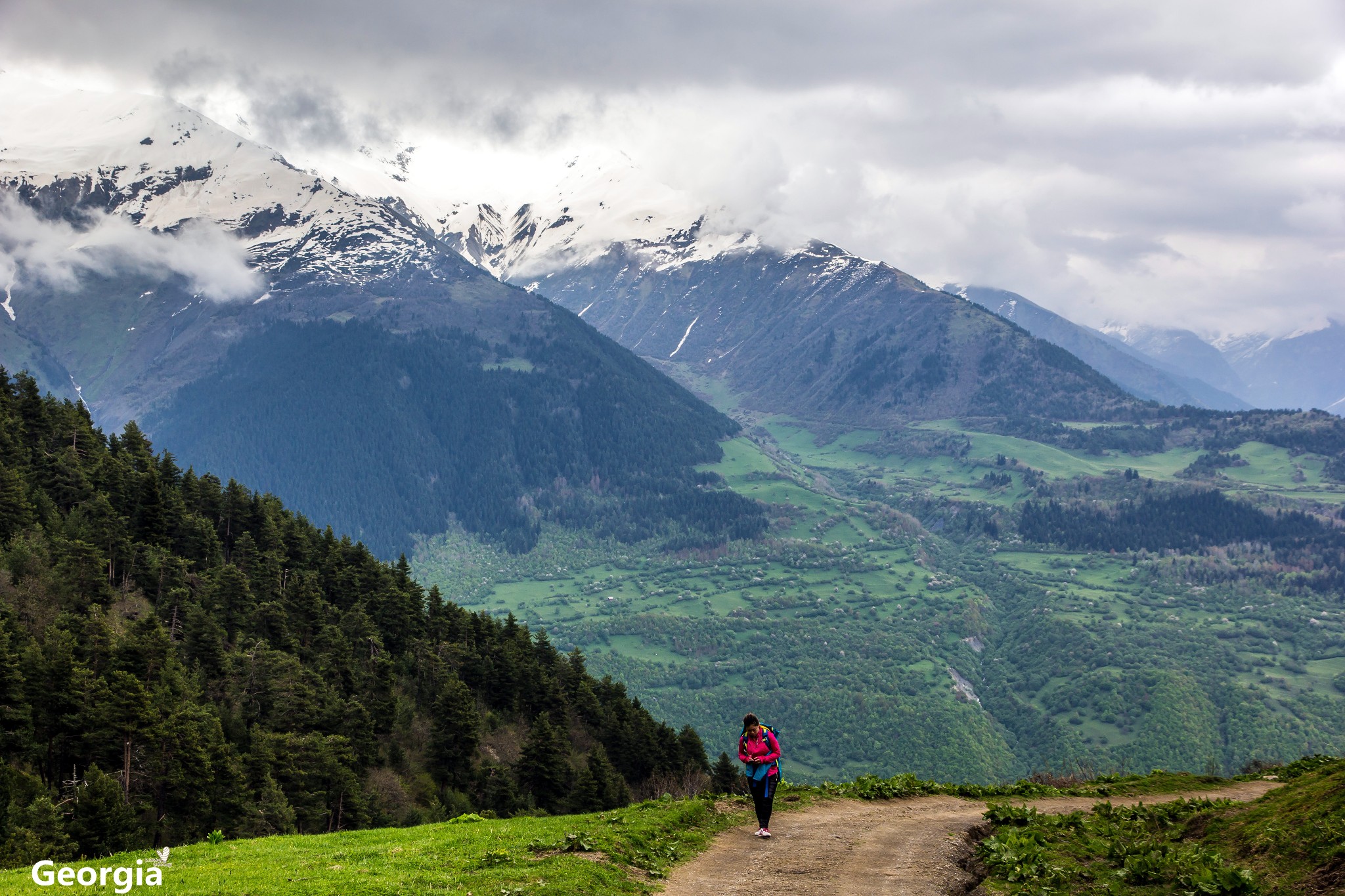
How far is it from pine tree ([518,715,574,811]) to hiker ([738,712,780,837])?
59.3 metres

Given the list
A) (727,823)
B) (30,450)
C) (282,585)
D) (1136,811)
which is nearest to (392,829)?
(727,823)

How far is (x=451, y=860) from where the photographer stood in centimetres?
2909

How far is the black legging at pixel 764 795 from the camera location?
3394cm

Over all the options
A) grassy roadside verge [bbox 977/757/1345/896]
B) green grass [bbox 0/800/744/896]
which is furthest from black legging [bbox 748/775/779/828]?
grassy roadside verge [bbox 977/757/1345/896]

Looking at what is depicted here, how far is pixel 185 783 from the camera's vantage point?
197 feet

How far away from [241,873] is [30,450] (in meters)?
109

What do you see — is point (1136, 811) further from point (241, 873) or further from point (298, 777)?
point (298, 777)

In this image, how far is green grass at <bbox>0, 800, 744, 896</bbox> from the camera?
992 inches

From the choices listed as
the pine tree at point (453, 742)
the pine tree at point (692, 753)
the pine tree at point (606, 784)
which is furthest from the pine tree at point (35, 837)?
the pine tree at point (692, 753)

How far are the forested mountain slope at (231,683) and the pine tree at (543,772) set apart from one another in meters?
0.21

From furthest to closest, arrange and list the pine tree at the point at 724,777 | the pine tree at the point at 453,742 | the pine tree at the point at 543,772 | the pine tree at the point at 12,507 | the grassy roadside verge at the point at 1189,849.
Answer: the pine tree at the point at 724,777
the pine tree at the point at 453,742
the pine tree at the point at 12,507
the pine tree at the point at 543,772
the grassy roadside verge at the point at 1189,849

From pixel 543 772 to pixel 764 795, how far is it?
60584 mm

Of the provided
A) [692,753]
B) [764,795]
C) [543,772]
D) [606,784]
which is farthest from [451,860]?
[692,753]

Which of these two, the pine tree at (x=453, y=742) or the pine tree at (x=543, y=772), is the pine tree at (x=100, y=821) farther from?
the pine tree at (x=543, y=772)
